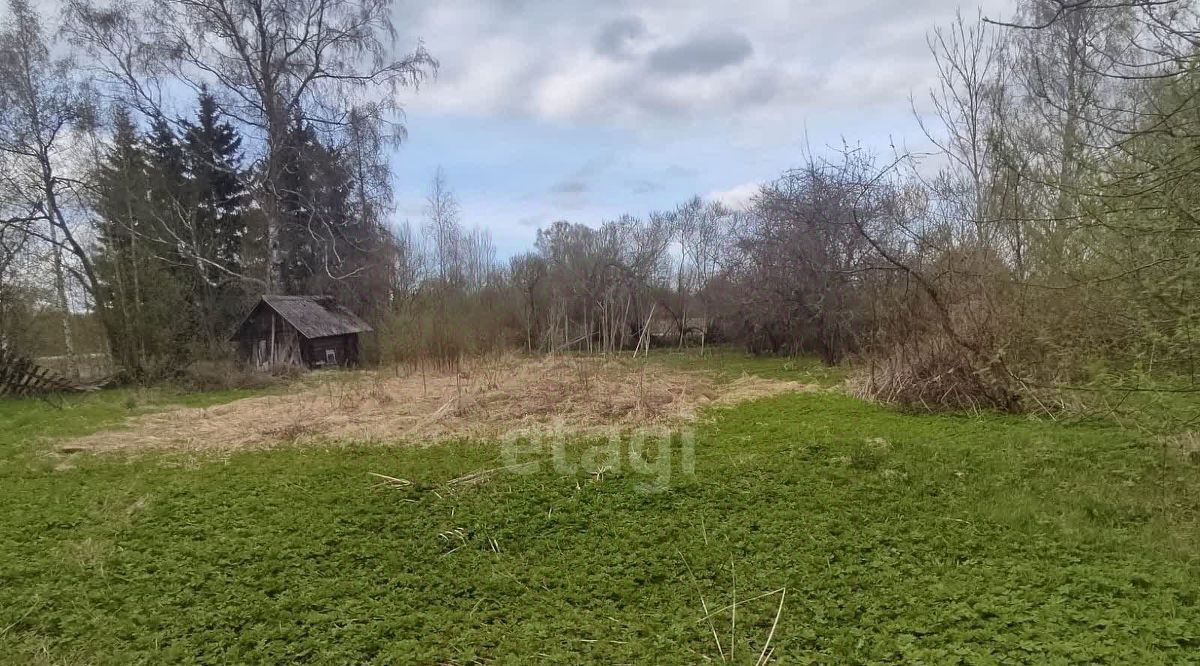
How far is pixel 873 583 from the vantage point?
298 centimetres

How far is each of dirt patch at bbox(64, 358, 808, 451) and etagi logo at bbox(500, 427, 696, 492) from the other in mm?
381

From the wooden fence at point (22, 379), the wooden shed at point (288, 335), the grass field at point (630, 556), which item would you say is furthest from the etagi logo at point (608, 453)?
the wooden shed at point (288, 335)

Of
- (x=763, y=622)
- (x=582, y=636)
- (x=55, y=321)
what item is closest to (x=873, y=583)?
(x=763, y=622)

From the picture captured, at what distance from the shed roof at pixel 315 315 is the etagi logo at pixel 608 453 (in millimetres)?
11184

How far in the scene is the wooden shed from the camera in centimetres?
1498

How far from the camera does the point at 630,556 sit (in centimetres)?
341

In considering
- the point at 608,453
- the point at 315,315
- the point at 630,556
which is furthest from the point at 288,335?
the point at 630,556

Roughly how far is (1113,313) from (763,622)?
4.00 m

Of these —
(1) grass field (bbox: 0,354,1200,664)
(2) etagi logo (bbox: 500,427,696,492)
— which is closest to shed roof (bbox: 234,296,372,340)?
(1) grass field (bbox: 0,354,1200,664)

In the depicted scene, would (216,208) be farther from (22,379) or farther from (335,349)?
(22,379)

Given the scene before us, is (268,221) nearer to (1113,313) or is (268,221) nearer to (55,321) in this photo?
(55,321)

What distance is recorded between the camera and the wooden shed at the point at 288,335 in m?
15.0

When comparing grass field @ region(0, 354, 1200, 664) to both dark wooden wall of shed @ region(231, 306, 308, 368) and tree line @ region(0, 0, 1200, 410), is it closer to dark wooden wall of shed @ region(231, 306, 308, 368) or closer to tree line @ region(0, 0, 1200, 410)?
tree line @ region(0, 0, 1200, 410)

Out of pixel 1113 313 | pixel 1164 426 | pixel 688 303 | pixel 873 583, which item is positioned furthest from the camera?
pixel 688 303
